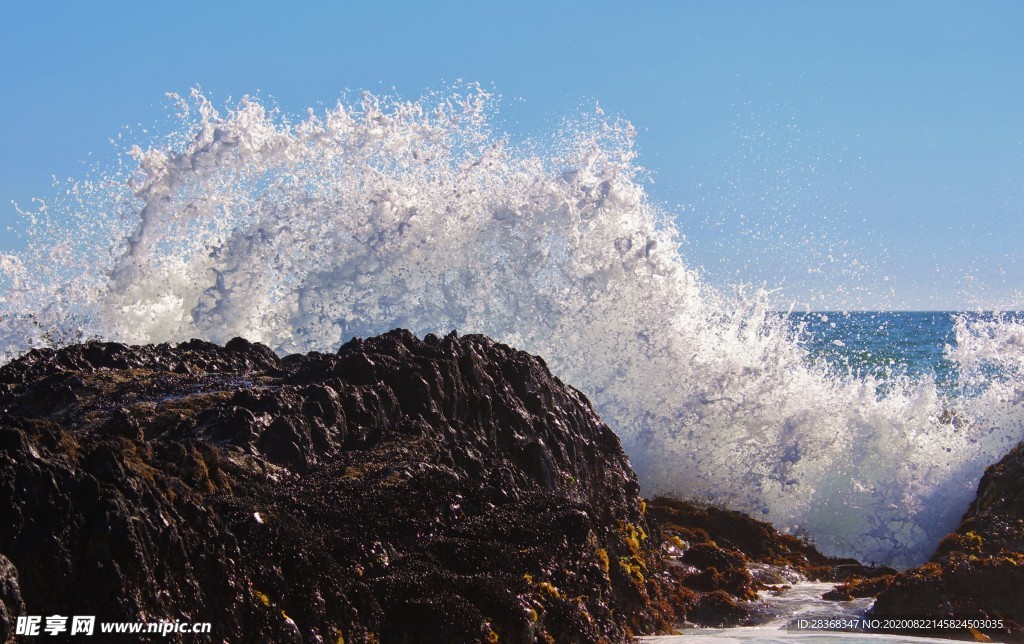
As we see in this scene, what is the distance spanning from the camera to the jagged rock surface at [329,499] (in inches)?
238

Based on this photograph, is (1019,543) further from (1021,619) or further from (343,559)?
(343,559)

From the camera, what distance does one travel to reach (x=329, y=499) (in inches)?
322

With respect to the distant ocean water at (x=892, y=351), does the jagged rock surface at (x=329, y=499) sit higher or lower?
lower

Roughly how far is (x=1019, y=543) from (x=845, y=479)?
163 inches

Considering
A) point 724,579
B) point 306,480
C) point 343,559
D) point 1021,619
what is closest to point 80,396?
point 306,480

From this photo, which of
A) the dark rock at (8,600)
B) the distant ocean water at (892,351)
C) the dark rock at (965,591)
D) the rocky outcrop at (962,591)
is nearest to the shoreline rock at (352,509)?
the dark rock at (8,600)

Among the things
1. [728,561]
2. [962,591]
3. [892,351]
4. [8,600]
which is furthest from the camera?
[892,351]

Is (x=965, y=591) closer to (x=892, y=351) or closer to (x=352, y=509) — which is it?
(x=352, y=509)

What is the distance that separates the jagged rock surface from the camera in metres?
6.04

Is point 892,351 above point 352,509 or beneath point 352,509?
above

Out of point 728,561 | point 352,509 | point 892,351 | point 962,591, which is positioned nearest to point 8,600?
point 352,509

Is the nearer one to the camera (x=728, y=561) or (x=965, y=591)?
(x=965, y=591)

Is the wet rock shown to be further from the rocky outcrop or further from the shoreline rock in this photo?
the rocky outcrop

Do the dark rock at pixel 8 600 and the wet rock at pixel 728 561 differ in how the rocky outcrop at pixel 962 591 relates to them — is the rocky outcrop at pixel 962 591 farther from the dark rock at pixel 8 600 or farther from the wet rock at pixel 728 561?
the dark rock at pixel 8 600
